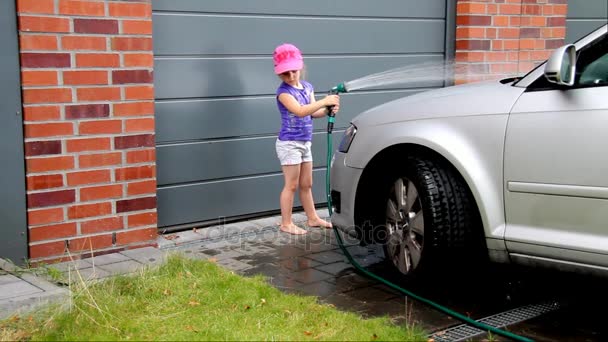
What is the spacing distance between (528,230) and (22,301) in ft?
9.11

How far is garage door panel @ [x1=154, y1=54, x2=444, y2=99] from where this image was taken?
6164mm

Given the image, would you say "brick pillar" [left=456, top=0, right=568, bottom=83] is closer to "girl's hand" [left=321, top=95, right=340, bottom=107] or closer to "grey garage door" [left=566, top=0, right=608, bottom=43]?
"grey garage door" [left=566, top=0, right=608, bottom=43]

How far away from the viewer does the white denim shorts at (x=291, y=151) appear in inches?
243

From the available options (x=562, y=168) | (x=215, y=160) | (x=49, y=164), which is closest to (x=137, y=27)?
(x=49, y=164)

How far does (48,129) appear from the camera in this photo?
205 inches

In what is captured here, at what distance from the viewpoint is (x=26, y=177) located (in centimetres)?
515

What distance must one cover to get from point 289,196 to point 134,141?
1344 millimetres

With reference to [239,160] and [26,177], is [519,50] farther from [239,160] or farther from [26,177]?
[26,177]

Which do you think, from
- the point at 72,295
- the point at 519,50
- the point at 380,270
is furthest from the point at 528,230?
the point at 519,50

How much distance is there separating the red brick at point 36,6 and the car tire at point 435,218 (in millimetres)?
2513

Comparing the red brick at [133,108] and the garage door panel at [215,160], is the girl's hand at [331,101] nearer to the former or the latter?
the garage door panel at [215,160]

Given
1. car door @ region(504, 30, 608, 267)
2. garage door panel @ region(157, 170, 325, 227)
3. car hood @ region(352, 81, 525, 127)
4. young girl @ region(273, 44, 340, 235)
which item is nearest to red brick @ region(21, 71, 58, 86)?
garage door panel @ region(157, 170, 325, 227)

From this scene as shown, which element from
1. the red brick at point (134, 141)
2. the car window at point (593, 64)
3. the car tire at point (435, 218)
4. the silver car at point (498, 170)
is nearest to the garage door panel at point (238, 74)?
the red brick at point (134, 141)

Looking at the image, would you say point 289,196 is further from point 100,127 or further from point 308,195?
point 100,127
